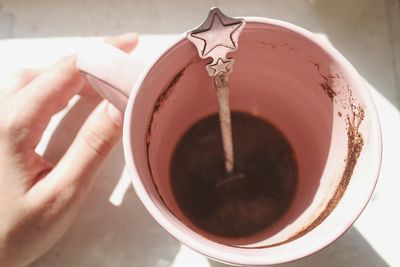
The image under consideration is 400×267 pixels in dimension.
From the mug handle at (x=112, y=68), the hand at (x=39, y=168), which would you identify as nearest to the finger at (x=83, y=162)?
the hand at (x=39, y=168)

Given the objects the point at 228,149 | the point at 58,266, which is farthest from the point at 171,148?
the point at 58,266

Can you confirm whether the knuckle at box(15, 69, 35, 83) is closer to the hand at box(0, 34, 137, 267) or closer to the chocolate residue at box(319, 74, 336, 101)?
the hand at box(0, 34, 137, 267)

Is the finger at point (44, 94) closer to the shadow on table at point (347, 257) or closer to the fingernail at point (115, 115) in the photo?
the fingernail at point (115, 115)

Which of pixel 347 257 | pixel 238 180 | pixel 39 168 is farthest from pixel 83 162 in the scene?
pixel 347 257

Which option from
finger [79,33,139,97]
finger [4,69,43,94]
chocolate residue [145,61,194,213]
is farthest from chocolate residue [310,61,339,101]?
finger [4,69,43,94]

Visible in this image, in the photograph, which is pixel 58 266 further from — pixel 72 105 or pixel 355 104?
pixel 355 104
